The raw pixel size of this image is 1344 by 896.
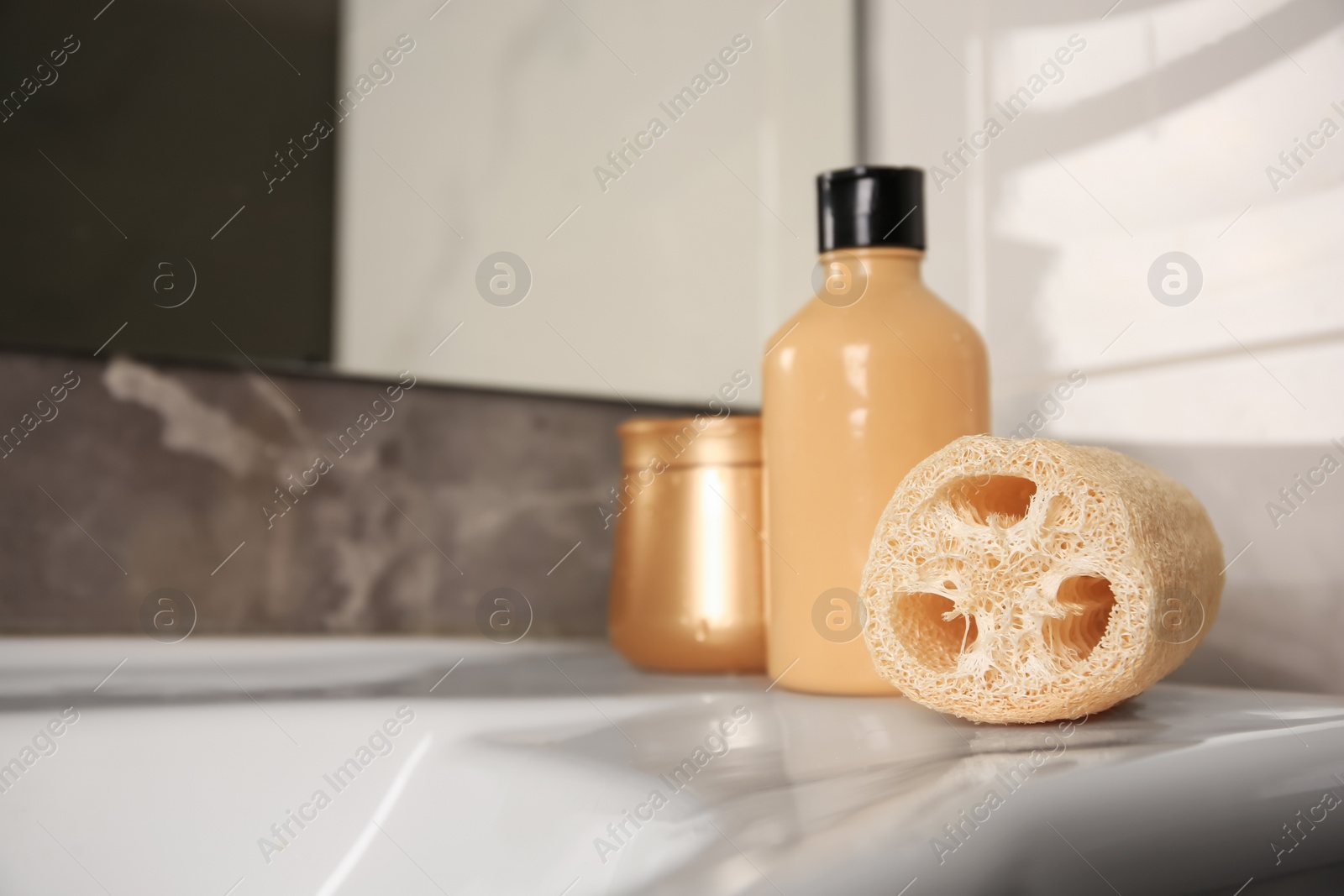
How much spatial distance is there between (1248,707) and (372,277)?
0.53 meters

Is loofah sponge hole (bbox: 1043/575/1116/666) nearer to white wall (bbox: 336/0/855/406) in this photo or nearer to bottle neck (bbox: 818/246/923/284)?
bottle neck (bbox: 818/246/923/284)

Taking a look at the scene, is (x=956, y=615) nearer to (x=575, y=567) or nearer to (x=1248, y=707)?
(x=1248, y=707)

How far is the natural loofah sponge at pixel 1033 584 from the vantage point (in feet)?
1.09

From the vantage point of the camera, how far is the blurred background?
0.53 meters

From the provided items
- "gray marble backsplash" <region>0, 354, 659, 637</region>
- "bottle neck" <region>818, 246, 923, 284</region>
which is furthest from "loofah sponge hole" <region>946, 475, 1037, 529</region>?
"gray marble backsplash" <region>0, 354, 659, 637</region>

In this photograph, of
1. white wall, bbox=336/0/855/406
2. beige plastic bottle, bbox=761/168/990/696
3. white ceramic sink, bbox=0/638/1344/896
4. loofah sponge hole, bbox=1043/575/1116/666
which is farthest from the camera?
white wall, bbox=336/0/855/406

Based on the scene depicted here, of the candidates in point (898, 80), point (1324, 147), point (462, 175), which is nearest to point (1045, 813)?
point (1324, 147)

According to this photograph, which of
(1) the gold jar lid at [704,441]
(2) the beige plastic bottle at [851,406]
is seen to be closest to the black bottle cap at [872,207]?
(2) the beige plastic bottle at [851,406]

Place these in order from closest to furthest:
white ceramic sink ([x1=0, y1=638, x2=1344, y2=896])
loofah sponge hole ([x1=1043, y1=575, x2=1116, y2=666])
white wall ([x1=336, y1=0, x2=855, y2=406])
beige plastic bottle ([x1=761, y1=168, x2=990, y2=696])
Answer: white ceramic sink ([x1=0, y1=638, x2=1344, y2=896])
loofah sponge hole ([x1=1043, y1=575, x2=1116, y2=666])
beige plastic bottle ([x1=761, y1=168, x2=990, y2=696])
white wall ([x1=336, y1=0, x2=855, y2=406])

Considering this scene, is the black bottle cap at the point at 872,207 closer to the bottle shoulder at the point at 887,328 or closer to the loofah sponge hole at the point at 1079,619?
the bottle shoulder at the point at 887,328

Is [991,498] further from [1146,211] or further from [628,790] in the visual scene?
[1146,211]

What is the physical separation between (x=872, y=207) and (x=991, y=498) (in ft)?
0.52

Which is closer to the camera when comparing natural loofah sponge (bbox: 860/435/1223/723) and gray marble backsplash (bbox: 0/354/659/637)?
natural loofah sponge (bbox: 860/435/1223/723)

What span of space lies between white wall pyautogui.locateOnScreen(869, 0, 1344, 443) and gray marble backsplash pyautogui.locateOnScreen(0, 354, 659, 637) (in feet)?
0.96
